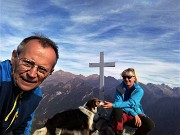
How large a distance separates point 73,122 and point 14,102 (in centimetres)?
577

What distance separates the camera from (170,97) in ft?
300

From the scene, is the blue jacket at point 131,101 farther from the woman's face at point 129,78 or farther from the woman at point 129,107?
the woman's face at point 129,78

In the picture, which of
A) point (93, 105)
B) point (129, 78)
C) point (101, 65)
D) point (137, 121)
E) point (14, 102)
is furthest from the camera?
point (101, 65)

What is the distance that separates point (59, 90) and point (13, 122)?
114 meters

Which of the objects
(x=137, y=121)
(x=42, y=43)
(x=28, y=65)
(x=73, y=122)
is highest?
(x=42, y=43)

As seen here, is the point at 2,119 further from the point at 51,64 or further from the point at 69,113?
the point at 69,113

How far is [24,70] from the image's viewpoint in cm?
215

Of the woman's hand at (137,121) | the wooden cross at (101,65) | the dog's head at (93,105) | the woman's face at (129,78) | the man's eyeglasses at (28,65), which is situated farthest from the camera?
A: the wooden cross at (101,65)

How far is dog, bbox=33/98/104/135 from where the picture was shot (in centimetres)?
733

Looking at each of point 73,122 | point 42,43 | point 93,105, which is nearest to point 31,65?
point 42,43

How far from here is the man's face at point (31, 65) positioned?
2146mm

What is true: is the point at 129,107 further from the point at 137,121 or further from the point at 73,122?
the point at 73,122

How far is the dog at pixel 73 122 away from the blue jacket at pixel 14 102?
4.04 m

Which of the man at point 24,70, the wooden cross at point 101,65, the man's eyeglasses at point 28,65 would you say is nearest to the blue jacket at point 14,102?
the man at point 24,70
